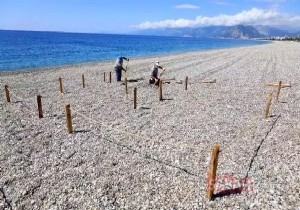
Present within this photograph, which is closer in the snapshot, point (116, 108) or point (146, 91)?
point (116, 108)

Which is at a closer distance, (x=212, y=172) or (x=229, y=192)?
(x=212, y=172)

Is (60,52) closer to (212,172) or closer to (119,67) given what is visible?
(119,67)

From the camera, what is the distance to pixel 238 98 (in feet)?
67.5

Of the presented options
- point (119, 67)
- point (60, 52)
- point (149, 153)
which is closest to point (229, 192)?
point (149, 153)

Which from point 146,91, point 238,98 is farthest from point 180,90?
point 238,98

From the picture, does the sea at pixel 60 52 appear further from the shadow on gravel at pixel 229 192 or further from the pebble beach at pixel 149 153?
the shadow on gravel at pixel 229 192

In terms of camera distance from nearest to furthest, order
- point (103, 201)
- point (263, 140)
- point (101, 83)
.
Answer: point (103, 201)
point (263, 140)
point (101, 83)

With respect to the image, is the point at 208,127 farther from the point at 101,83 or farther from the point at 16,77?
the point at 16,77

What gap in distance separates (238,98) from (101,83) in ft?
38.8

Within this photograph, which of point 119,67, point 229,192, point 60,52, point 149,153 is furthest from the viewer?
point 60,52

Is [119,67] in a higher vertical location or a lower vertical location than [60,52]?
higher

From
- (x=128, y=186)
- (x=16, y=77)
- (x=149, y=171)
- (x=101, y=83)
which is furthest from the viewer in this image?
(x=16, y=77)

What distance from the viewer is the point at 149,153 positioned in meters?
11.3

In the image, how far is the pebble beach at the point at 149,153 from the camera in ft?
27.9
